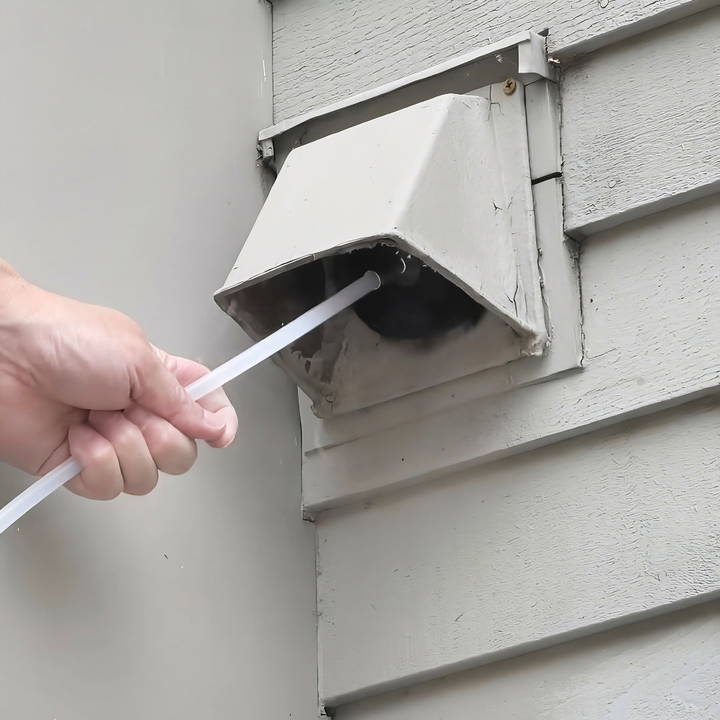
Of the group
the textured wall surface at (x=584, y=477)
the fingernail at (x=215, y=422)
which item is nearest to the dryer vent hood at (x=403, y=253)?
the textured wall surface at (x=584, y=477)

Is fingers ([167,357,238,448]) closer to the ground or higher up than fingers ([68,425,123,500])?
higher up

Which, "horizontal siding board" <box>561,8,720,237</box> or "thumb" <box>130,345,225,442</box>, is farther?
"horizontal siding board" <box>561,8,720,237</box>

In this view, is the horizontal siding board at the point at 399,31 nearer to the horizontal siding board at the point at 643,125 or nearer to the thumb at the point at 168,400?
the horizontal siding board at the point at 643,125

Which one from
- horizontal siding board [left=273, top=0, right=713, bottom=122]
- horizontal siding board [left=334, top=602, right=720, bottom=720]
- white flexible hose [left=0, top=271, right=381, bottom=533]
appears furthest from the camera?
horizontal siding board [left=273, top=0, right=713, bottom=122]

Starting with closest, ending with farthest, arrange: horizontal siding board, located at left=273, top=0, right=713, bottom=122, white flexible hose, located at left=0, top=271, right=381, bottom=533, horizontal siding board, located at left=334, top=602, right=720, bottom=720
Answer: white flexible hose, located at left=0, top=271, right=381, bottom=533, horizontal siding board, located at left=334, top=602, right=720, bottom=720, horizontal siding board, located at left=273, top=0, right=713, bottom=122

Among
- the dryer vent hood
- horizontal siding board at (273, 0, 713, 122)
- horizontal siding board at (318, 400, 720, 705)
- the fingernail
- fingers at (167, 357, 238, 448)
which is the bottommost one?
horizontal siding board at (318, 400, 720, 705)

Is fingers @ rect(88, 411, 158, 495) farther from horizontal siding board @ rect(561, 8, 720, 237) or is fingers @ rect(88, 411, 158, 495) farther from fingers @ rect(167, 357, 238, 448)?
horizontal siding board @ rect(561, 8, 720, 237)

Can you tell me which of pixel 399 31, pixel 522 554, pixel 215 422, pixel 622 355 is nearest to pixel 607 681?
pixel 522 554

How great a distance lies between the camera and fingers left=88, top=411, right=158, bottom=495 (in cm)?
95

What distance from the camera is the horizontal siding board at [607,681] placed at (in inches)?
41.1

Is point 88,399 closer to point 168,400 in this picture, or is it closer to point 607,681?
point 168,400

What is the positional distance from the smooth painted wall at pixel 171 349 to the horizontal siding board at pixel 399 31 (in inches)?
2.6

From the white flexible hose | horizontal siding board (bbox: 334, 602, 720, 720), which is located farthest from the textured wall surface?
the white flexible hose

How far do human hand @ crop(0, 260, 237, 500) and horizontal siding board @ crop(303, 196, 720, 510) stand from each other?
0.29 m
